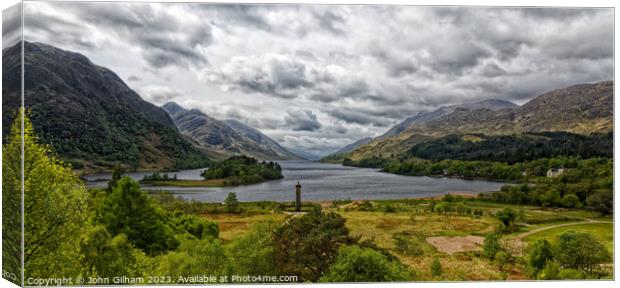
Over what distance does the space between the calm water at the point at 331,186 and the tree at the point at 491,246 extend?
1431mm

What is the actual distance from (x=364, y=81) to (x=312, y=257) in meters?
5.26

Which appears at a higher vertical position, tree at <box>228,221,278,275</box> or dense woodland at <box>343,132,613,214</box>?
dense woodland at <box>343,132,613,214</box>

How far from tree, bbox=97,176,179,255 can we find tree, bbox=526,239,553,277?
9598 mm

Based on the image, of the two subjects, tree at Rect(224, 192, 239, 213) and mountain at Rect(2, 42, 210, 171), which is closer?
mountain at Rect(2, 42, 210, 171)

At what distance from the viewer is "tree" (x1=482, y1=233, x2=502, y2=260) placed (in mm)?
14148

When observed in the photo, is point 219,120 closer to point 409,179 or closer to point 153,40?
point 153,40

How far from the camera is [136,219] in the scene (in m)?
13.5

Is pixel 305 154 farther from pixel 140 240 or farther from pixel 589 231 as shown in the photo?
pixel 589 231

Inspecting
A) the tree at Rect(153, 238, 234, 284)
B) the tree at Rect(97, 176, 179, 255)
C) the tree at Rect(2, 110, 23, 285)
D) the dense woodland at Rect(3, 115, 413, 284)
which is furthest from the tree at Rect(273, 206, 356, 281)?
the tree at Rect(2, 110, 23, 285)

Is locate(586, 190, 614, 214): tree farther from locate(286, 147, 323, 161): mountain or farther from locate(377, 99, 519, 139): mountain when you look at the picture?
locate(286, 147, 323, 161): mountain

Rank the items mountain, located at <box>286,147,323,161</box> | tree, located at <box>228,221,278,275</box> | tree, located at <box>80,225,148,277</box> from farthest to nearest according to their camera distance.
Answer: mountain, located at <box>286,147,323,161</box> < tree, located at <box>228,221,278,275</box> < tree, located at <box>80,225,148,277</box>

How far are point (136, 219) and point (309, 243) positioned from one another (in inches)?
183

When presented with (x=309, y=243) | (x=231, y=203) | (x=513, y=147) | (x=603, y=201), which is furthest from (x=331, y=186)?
(x=603, y=201)

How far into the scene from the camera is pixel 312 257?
12.8m
